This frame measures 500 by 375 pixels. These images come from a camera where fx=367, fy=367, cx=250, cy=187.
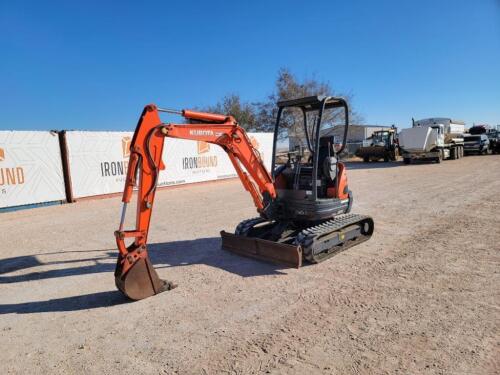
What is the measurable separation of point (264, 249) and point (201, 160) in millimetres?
12391

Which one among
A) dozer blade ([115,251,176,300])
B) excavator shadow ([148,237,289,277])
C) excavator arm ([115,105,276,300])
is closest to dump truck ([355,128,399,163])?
excavator shadow ([148,237,289,277])

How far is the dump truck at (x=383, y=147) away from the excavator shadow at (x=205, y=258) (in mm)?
23958

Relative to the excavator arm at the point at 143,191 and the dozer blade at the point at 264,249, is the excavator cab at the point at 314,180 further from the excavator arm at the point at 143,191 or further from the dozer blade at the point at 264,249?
the excavator arm at the point at 143,191

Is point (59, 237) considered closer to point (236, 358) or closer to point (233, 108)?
point (236, 358)

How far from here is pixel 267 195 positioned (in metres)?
6.12

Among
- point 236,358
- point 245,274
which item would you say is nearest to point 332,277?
point 245,274

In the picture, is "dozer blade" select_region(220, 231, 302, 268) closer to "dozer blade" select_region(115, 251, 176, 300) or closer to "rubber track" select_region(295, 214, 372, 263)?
"rubber track" select_region(295, 214, 372, 263)

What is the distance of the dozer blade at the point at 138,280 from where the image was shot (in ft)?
14.6

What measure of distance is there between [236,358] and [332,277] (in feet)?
7.23

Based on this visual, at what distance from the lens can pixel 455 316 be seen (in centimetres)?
386

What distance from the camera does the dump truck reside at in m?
28.4

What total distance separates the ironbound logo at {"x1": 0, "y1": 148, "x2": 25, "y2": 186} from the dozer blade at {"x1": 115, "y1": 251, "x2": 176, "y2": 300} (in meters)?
9.14

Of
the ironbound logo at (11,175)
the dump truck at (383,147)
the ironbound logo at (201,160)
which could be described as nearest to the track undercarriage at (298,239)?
the ironbound logo at (11,175)

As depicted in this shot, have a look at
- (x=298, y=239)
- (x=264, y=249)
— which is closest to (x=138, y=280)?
(x=264, y=249)
